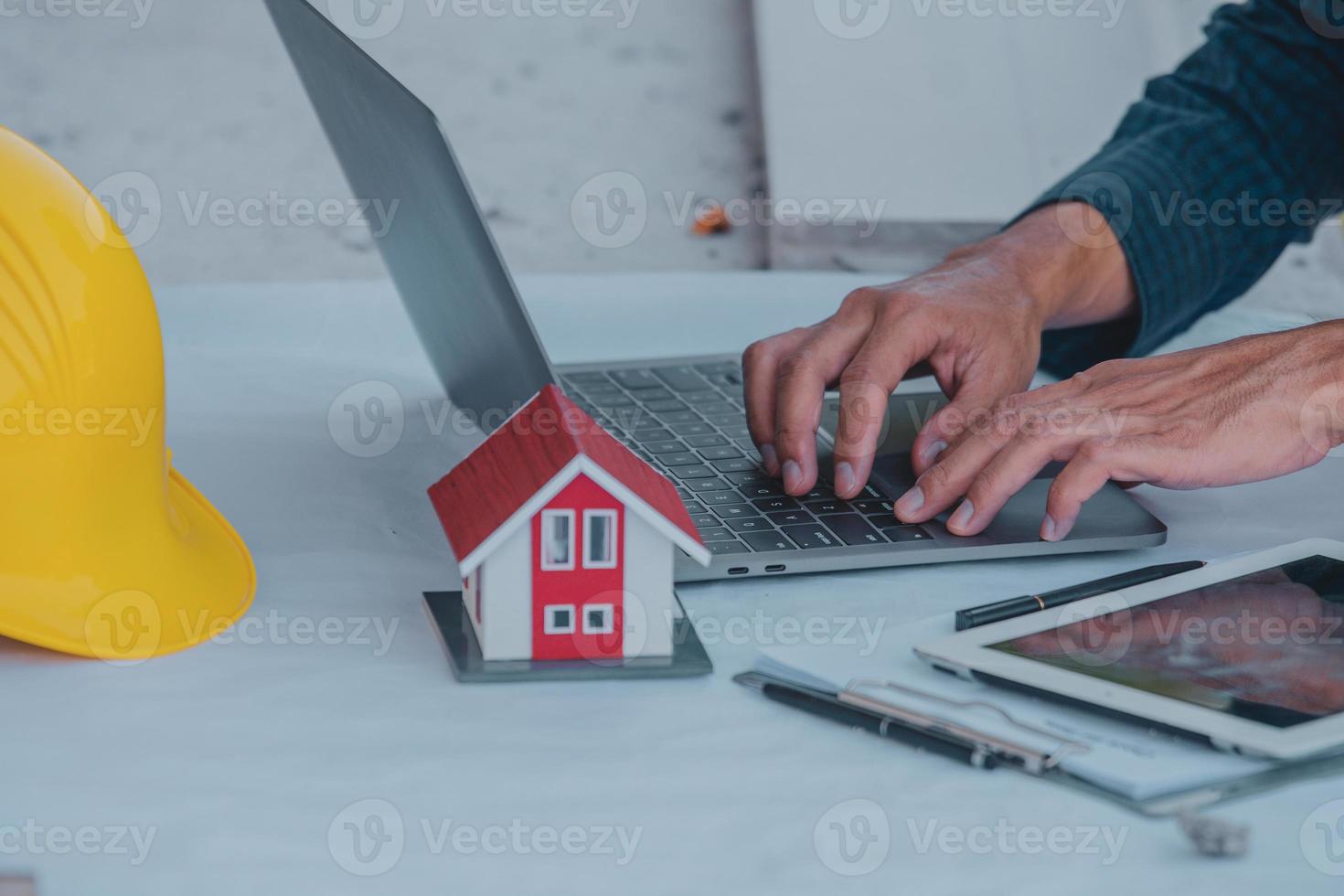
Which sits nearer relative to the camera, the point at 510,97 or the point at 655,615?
the point at 655,615

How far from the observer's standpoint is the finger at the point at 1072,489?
71 cm

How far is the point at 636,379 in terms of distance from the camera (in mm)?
1024

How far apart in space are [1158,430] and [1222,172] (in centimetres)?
44

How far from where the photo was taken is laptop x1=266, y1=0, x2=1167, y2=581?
70 cm

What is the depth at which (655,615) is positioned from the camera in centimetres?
59

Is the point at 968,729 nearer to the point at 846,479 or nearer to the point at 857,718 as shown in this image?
the point at 857,718

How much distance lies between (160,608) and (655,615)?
232 millimetres

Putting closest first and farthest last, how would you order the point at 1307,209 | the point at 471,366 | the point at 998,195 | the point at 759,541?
the point at 759,541 < the point at 471,366 < the point at 1307,209 < the point at 998,195

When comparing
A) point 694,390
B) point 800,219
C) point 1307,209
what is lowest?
Result: point 800,219

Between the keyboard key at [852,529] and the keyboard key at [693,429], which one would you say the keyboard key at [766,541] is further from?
the keyboard key at [693,429]

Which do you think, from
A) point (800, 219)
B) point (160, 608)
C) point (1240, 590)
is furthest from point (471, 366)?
point (800, 219)

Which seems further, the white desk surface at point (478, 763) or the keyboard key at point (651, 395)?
the keyboard key at point (651, 395)

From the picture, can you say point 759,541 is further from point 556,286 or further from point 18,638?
point 556,286

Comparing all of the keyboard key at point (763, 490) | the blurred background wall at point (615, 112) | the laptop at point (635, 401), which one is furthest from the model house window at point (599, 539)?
the blurred background wall at point (615, 112)
